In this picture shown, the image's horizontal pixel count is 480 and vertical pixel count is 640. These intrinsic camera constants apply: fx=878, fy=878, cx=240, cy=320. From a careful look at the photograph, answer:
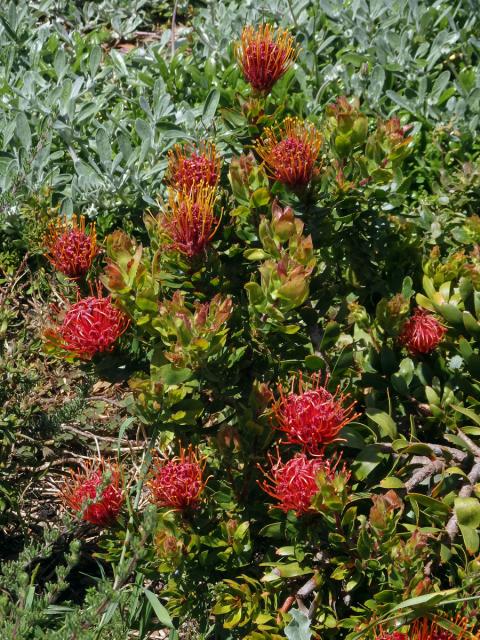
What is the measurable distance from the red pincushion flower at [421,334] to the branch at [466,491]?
331 mm

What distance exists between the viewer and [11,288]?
3203 millimetres

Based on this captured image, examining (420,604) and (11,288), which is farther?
(11,288)

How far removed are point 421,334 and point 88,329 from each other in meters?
0.88

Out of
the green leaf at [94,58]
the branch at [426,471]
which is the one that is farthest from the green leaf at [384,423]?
the green leaf at [94,58]

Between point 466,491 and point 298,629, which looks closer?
point 298,629

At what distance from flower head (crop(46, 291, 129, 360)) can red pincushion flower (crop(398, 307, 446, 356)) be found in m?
0.78

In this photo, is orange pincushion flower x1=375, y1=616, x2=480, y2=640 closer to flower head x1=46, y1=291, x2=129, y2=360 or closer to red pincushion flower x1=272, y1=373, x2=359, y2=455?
red pincushion flower x1=272, y1=373, x2=359, y2=455

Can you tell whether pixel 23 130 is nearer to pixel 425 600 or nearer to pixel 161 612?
pixel 161 612

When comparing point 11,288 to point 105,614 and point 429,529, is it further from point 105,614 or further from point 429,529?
point 429,529

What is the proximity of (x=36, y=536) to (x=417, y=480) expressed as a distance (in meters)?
1.27

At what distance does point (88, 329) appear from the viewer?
6.60 ft

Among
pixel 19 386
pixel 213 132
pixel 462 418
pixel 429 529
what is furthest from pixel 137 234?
pixel 429 529

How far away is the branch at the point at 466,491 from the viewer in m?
2.06

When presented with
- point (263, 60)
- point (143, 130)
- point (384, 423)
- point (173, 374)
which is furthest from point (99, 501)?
point (143, 130)
